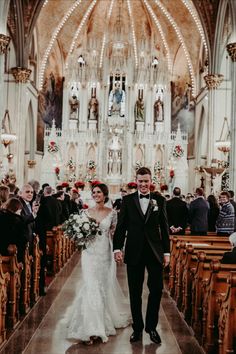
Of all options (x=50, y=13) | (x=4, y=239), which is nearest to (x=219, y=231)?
(x=4, y=239)

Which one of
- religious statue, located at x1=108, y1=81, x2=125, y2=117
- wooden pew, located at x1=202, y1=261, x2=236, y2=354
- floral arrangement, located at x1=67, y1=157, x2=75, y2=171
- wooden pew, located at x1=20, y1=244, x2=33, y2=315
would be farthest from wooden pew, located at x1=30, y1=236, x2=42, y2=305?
religious statue, located at x1=108, y1=81, x2=125, y2=117

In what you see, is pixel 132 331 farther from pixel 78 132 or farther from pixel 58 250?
pixel 78 132

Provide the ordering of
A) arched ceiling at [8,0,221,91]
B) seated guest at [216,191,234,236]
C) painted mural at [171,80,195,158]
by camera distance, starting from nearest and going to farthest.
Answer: seated guest at [216,191,234,236] < arched ceiling at [8,0,221,91] < painted mural at [171,80,195,158]

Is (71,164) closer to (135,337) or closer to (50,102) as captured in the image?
(50,102)

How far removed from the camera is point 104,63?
3092 centimetres

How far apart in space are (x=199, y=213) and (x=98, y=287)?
19.0 ft

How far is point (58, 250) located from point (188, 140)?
20722mm

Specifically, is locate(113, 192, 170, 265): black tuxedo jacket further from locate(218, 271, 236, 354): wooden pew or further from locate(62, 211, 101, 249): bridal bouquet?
locate(218, 271, 236, 354): wooden pew

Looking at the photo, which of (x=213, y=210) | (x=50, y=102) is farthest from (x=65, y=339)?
(x=50, y=102)

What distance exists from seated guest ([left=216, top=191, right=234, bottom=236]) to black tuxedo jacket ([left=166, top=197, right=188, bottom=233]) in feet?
2.51

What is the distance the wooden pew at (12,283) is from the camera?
675cm

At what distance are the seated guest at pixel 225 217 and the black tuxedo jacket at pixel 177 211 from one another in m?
0.77

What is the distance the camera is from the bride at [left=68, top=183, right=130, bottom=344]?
6.41 metres

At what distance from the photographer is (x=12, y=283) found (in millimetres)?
6895
